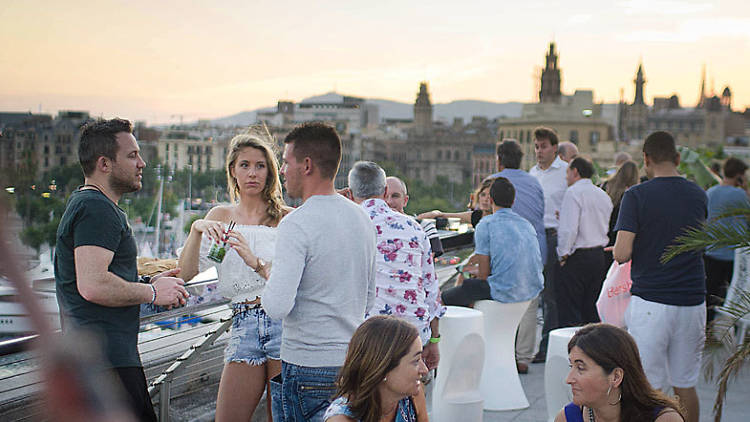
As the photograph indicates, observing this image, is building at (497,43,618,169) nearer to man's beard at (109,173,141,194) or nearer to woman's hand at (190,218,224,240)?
woman's hand at (190,218,224,240)

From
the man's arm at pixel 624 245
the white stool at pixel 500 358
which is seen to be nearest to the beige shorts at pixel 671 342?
the man's arm at pixel 624 245

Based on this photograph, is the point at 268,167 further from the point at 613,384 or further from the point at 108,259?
the point at 613,384

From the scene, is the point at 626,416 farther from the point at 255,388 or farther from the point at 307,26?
the point at 307,26

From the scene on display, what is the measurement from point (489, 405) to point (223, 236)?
258 cm

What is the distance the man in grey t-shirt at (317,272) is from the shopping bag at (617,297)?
256cm

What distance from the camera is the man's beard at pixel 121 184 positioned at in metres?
2.35

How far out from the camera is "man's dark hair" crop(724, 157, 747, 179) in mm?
6207

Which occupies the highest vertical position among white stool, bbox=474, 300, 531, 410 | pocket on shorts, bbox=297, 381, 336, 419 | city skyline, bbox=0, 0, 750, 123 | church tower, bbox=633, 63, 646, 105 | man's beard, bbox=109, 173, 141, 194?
church tower, bbox=633, 63, 646, 105

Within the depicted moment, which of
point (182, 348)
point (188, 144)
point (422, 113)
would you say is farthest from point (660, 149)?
point (422, 113)

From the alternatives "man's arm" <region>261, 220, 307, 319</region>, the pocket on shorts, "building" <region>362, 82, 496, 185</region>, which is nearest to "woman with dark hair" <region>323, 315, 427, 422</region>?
the pocket on shorts

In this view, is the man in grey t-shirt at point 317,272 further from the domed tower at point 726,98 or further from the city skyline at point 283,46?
the domed tower at point 726,98

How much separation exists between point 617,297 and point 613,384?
197 cm

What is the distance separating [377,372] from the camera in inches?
90.5

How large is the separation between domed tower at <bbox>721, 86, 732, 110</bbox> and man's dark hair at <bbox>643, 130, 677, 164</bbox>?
5383 inches
